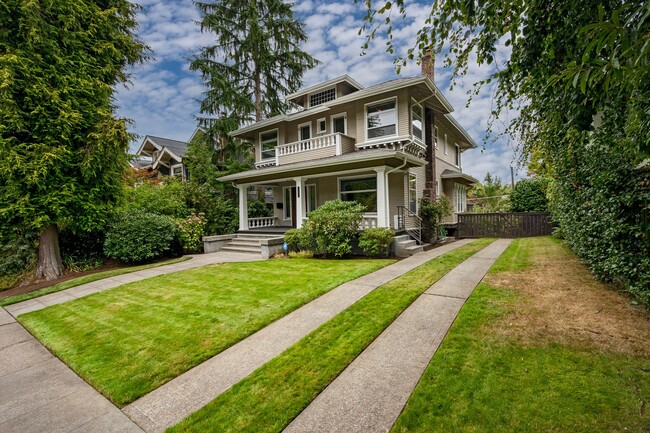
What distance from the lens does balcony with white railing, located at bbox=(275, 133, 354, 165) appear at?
45.8 ft

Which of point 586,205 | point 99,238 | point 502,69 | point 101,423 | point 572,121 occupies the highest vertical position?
point 502,69

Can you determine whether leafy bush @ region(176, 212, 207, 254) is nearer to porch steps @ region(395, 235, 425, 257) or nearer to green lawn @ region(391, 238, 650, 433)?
porch steps @ region(395, 235, 425, 257)

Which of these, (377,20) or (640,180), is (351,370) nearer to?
(377,20)

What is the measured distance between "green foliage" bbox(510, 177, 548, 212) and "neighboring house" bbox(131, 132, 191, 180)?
2379cm

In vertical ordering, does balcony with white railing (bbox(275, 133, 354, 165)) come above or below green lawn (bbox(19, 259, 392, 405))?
above

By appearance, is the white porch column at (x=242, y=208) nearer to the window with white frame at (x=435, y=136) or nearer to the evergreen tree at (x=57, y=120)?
the evergreen tree at (x=57, y=120)

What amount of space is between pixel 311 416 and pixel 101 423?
2018mm

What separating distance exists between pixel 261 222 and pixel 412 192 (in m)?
8.73

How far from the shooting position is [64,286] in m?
8.17

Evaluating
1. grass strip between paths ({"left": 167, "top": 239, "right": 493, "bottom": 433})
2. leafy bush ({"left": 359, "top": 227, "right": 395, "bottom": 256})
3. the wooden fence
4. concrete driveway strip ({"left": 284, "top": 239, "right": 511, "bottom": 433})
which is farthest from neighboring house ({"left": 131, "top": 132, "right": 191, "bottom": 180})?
concrete driveway strip ({"left": 284, "top": 239, "right": 511, "bottom": 433})

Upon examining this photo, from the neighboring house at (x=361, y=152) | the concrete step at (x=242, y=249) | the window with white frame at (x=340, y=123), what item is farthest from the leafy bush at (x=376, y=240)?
the window with white frame at (x=340, y=123)

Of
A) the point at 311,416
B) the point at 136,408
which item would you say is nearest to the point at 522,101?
the point at 311,416

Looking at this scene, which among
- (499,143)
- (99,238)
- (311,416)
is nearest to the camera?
(311,416)

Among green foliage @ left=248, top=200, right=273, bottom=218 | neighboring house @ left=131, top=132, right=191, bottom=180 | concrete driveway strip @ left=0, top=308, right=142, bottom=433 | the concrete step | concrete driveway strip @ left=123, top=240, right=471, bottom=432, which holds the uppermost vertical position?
neighboring house @ left=131, top=132, right=191, bottom=180
